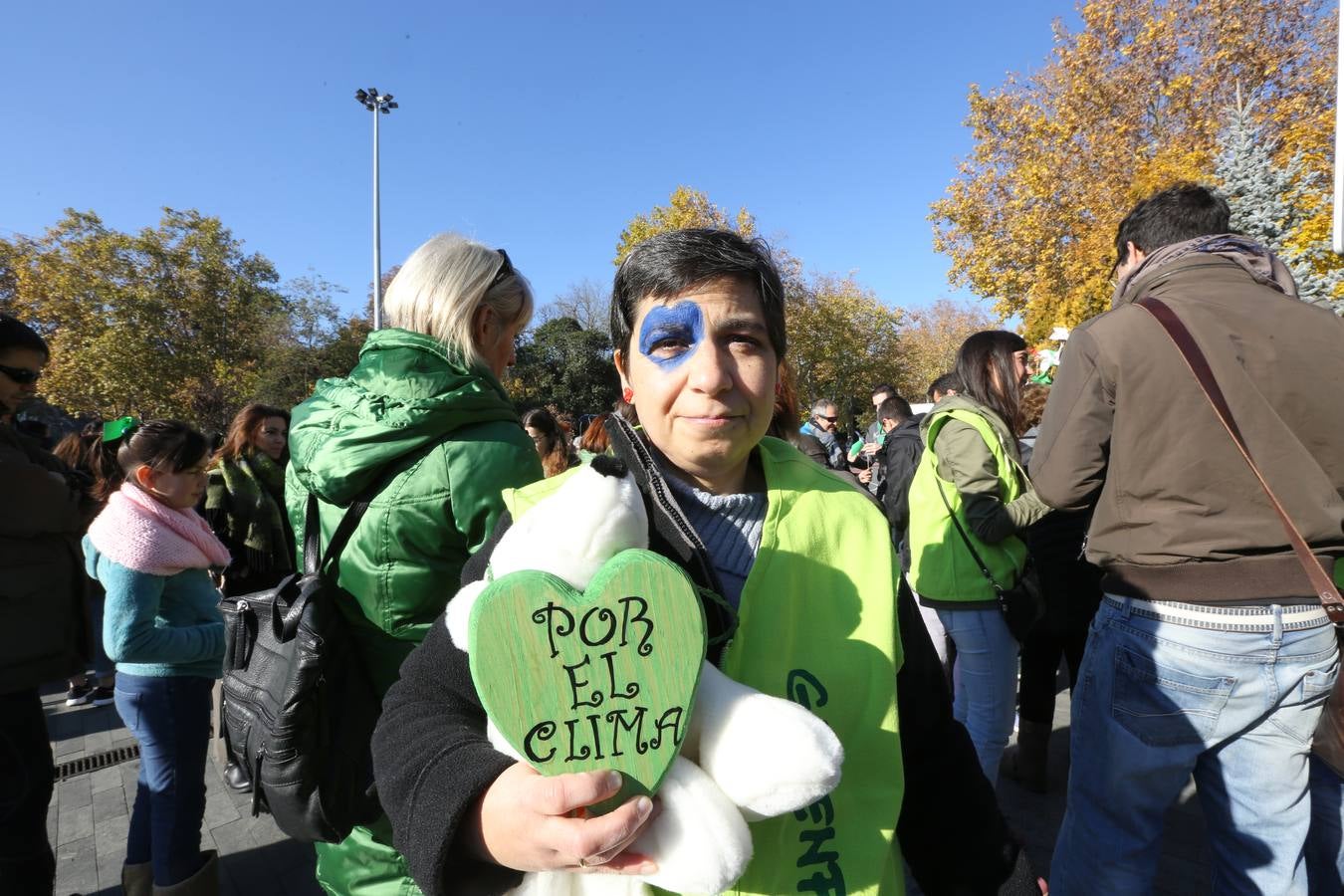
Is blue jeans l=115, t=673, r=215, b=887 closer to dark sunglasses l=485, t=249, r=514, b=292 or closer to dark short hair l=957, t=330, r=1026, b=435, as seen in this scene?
dark sunglasses l=485, t=249, r=514, b=292

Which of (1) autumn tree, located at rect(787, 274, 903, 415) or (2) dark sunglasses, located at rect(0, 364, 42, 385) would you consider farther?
(1) autumn tree, located at rect(787, 274, 903, 415)

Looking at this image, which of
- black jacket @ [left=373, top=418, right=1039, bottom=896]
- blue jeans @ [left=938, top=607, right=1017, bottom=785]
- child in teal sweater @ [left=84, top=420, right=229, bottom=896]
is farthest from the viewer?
blue jeans @ [left=938, top=607, right=1017, bottom=785]

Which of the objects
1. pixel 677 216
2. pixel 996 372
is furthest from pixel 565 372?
pixel 996 372

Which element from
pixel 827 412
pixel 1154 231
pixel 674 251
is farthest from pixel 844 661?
pixel 827 412

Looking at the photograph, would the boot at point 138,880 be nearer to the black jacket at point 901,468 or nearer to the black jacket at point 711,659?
the black jacket at point 711,659

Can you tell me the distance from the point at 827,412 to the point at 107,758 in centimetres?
798

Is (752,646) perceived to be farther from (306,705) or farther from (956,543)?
(956,543)

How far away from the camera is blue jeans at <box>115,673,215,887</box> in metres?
2.36

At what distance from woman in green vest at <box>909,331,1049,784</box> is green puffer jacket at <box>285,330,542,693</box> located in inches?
74.7

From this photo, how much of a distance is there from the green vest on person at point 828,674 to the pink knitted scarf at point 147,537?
2126 mm

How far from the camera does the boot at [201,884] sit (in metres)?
2.36

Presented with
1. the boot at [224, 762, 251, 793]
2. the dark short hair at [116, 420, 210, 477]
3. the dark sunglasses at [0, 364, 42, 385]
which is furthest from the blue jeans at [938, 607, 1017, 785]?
the dark sunglasses at [0, 364, 42, 385]

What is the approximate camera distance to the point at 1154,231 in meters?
2.04

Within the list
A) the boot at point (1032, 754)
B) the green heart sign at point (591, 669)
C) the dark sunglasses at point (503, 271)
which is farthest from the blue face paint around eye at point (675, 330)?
the boot at point (1032, 754)
